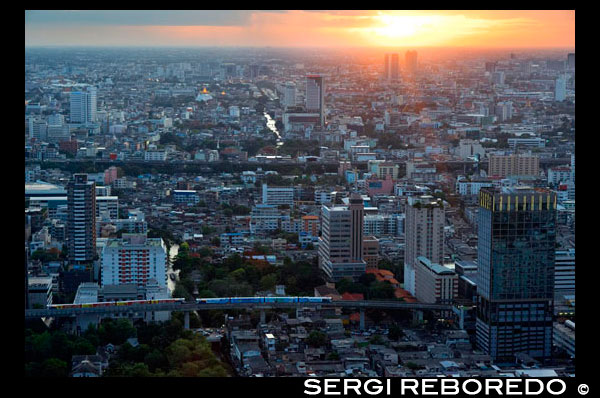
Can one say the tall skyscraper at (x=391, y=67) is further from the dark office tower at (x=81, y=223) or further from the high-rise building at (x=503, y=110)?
the dark office tower at (x=81, y=223)

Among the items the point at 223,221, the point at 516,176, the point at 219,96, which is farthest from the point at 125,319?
the point at 219,96

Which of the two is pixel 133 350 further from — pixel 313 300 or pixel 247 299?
pixel 313 300

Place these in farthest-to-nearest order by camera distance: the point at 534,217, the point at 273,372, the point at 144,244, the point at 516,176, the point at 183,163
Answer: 1. the point at 183,163
2. the point at 516,176
3. the point at 144,244
4. the point at 534,217
5. the point at 273,372

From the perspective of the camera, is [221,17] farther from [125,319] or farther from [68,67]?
[125,319]

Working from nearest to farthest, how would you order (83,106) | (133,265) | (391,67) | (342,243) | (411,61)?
(133,265), (342,243), (411,61), (391,67), (83,106)

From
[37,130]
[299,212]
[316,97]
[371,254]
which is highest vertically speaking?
[316,97]

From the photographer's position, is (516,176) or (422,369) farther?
(516,176)

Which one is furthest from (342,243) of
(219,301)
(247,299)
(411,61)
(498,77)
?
(498,77)
